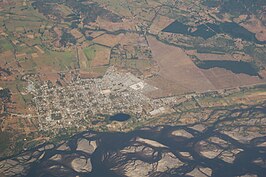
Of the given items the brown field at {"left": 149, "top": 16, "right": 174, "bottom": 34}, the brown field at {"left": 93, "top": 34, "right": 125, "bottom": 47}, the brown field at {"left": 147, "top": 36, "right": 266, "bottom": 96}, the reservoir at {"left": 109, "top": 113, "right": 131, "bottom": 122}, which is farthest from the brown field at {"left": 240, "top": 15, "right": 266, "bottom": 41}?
the reservoir at {"left": 109, "top": 113, "right": 131, "bottom": 122}

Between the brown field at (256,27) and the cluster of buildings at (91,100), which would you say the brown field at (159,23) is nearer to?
the brown field at (256,27)

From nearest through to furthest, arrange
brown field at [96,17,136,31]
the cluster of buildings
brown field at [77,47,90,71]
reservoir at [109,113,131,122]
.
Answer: the cluster of buildings
reservoir at [109,113,131,122]
brown field at [77,47,90,71]
brown field at [96,17,136,31]

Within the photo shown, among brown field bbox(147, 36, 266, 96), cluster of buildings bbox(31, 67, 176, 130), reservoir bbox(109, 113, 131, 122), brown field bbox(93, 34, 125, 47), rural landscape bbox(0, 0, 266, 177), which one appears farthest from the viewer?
brown field bbox(93, 34, 125, 47)

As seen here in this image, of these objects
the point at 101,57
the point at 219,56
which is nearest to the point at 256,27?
the point at 219,56

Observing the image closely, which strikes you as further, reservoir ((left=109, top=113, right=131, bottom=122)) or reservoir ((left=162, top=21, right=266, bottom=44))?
reservoir ((left=162, top=21, right=266, bottom=44))

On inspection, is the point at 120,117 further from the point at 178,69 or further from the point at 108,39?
the point at 108,39

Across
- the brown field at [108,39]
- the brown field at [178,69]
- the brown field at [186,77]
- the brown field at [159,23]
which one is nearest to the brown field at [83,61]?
the brown field at [108,39]

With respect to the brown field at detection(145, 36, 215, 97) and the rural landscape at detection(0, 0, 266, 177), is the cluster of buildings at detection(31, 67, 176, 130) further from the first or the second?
the brown field at detection(145, 36, 215, 97)
